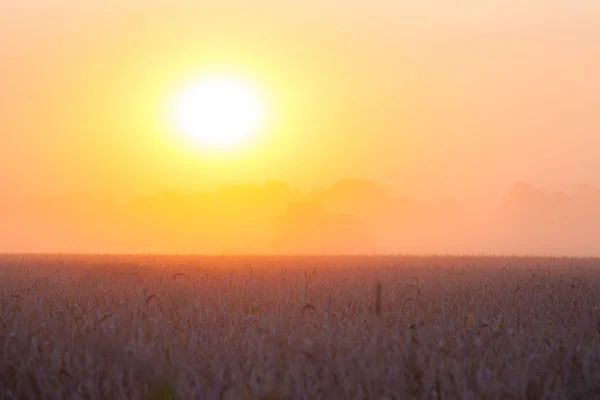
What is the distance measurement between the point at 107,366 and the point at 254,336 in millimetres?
1658

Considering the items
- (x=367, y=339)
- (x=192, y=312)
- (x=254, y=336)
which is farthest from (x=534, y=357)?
(x=192, y=312)

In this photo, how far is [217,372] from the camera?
18.6 ft

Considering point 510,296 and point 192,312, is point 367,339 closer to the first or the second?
point 192,312

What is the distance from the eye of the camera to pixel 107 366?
5902mm

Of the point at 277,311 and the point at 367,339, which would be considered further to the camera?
the point at 277,311

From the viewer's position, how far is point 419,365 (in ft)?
19.7

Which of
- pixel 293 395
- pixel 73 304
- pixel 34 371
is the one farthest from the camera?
pixel 73 304

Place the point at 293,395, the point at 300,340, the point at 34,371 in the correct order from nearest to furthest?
the point at 293,395 < the point at 34,371 < the point at 300,340

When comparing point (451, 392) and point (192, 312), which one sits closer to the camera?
point (451, 392)

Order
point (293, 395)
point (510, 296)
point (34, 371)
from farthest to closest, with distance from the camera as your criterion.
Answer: point (510, 296)
point (34, 371)
point (293, 395)

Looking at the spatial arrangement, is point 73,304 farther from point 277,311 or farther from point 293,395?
point 293,395

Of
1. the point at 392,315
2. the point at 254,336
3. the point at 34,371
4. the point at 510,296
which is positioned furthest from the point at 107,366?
the point at 510,296

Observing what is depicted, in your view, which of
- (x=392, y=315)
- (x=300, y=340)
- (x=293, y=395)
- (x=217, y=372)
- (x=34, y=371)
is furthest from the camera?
(x=392, y=315)

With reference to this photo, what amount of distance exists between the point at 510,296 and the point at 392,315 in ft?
12.9
